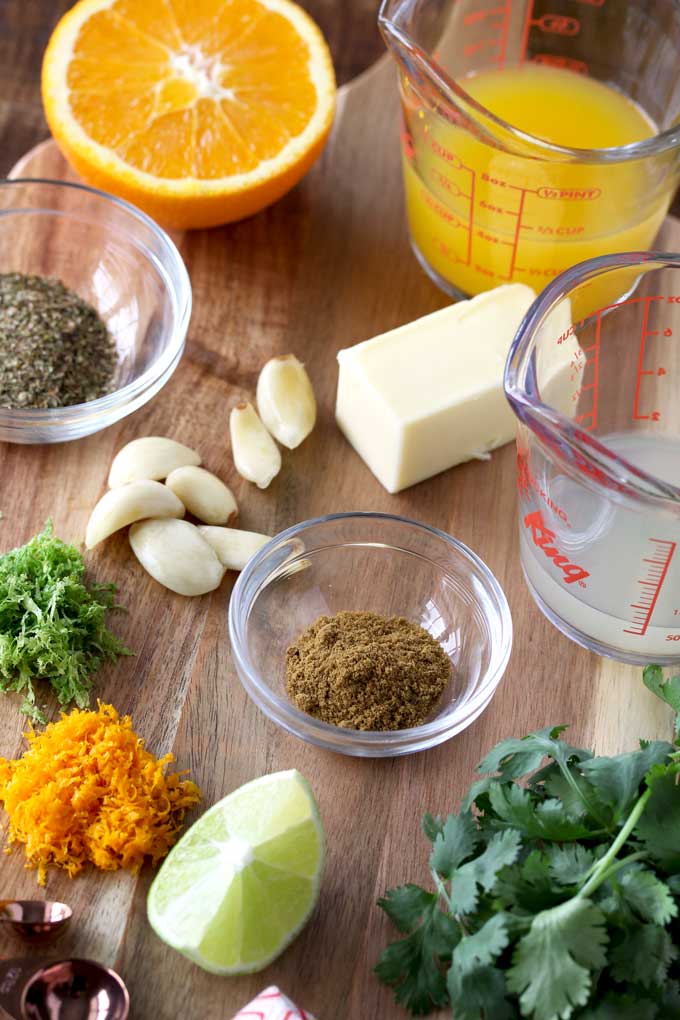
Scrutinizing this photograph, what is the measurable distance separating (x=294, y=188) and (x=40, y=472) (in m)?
0.71

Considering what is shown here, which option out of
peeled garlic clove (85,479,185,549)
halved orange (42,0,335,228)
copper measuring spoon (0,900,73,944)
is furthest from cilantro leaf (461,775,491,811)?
halved orange (42,0,335,228)

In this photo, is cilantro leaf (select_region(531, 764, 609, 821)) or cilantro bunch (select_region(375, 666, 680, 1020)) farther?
cilantro leaf (select_region(531, 764, 609, 821))

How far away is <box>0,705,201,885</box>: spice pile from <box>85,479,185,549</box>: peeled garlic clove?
291 millimetres

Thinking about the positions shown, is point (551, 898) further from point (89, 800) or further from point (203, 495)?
point (203, 495)

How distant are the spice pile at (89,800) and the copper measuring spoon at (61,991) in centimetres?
11

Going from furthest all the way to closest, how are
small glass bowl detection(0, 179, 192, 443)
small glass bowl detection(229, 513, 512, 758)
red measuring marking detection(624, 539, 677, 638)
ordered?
1. small glass bowl detection(0, 179, 192, 443)
2. small glass bowl detection(229, 513, 512, 758)
3. red measuring marking detection(624, 539, 677, 638)

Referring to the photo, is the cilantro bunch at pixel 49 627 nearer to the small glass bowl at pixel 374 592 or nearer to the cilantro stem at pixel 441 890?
the small glass bowl at pixel 374 592

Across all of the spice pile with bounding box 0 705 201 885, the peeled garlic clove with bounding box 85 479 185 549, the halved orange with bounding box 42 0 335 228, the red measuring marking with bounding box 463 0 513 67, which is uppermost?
the red measuring marking with bounding box 463 0 513 67

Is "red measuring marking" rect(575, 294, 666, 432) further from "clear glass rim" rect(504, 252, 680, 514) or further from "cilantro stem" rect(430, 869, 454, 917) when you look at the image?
"cilantro stem" rect(430, 869, 454, 917)

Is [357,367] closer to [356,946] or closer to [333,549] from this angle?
[333,549]

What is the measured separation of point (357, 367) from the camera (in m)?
1.71

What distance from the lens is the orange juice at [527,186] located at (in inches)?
66.4

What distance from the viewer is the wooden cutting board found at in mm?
1361

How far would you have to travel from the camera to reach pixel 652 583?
1475 millimetres
